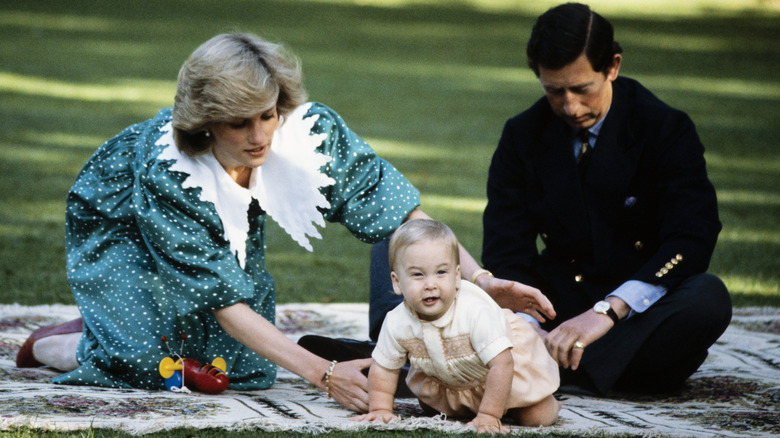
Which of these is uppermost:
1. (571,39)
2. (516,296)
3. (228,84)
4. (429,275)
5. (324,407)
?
(571,39)

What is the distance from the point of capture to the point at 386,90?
39.9ft

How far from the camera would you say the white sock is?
374 centimetres

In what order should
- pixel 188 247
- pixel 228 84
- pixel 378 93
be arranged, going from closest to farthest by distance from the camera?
pixel 228 84 → pixel 188 247 → pixel 378 93

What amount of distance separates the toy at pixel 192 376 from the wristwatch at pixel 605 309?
127 cm

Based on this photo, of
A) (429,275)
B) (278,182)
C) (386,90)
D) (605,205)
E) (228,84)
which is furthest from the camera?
(386,90)

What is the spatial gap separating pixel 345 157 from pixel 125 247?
86cm

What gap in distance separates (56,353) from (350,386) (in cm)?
126

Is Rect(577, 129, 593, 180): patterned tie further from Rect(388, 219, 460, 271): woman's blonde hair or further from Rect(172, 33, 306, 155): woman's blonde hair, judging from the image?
Rect(172, 33, 306, 155): woman's blonde hair

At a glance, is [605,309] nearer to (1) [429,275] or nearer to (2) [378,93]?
(1) [429,275]

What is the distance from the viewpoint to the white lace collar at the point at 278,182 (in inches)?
132

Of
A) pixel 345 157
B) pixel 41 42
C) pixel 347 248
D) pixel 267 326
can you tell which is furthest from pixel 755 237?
pixel 41 42

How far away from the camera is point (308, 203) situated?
3518 mm

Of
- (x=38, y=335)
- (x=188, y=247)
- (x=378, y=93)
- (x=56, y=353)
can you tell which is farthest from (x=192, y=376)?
(x=378, y=93)

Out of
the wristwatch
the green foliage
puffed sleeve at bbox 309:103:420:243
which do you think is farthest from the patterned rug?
the green foliage
